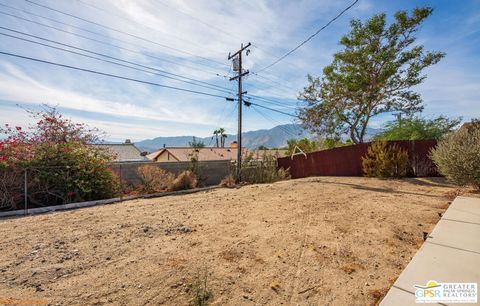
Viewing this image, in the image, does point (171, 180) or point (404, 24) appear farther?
point (404, 24)

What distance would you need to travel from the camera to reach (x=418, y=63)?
13352 millimetres

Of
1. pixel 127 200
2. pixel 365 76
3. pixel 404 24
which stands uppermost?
pixel 404 24

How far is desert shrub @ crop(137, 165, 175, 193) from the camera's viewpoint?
942 cm

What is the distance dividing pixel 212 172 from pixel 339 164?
270 inches

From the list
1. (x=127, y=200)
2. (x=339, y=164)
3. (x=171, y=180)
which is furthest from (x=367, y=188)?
(x=127, y=200)

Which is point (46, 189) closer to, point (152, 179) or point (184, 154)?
point (152, 179)

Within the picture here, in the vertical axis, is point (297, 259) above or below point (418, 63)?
below

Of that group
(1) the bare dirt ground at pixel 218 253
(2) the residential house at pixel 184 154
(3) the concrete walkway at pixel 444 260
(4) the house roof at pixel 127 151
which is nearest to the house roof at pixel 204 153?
(2) the residential house at pixel 184 154

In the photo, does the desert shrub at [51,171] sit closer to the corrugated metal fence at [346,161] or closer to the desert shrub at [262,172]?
the desert shrub at [262,172]

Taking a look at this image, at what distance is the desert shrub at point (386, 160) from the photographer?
1107 cm

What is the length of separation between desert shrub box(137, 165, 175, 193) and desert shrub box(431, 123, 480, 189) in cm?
961

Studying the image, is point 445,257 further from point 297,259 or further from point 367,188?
point 367,188

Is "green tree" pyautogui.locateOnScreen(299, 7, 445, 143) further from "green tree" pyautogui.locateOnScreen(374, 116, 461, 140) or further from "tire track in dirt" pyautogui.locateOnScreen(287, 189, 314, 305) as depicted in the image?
"tire track in dirt" pyautogui.locateOnScreen(287, 189, 314, 305)

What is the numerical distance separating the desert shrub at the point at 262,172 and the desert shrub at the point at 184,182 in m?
3.47
